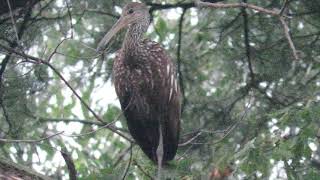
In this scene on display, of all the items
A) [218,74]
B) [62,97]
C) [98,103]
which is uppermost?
[62,97]

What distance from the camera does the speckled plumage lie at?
17.4 ft

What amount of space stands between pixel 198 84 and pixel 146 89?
84.7 inches

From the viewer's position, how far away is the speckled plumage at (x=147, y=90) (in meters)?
5.29

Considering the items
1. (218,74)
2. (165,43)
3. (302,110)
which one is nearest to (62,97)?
(165,43)

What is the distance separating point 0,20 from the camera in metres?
5.27

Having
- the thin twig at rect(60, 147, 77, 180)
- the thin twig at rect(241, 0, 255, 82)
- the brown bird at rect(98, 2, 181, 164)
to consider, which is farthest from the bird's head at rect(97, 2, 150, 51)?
the thin twig at rect(60, 147, 77, 180)

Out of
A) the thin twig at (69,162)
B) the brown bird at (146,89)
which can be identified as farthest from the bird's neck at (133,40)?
the thin twig at (69,162)

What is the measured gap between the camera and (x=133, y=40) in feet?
17.7

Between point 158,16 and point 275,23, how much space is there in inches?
81.2

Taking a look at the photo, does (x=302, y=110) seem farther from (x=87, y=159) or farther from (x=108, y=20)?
(x=87, y=159)

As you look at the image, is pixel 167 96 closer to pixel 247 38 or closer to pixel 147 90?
pixel 147 90

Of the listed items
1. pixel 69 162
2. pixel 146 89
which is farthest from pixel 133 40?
pixel 69 162

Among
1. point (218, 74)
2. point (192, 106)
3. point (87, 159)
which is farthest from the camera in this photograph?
point (218, 74)

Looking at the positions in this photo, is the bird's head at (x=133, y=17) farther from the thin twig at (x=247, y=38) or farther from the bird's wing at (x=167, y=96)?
the thin twig at (x=247, y=38)
